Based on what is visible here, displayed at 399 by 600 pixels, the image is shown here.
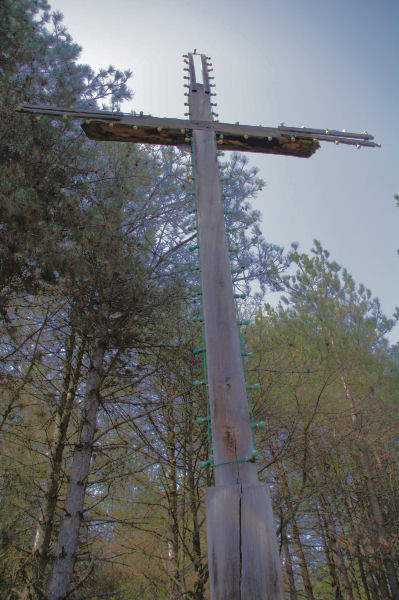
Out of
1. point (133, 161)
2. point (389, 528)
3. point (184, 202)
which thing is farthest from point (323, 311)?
point (133, 161)

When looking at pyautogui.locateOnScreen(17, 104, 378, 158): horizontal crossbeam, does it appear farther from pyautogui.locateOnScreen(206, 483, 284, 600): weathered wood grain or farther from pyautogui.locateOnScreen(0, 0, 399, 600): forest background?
pyautogui.locateOnScreen(206, 483, 284, 600): weathered wood grain

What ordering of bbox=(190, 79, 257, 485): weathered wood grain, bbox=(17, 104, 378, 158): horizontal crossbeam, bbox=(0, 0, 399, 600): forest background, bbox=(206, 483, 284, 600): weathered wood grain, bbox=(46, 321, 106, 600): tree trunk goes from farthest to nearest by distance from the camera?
bbox=(0, 0, 399, 600): forest background → bbox=(46, 321, 106, 600): tree trunk → bbox=(17, 104, 378, 158): horizontal crossbeam → bbox=(190, 79, 257, 485): weathered wood grain → bbox=(206, 483, 284, 600): weathered wood grain

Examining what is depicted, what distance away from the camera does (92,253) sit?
3855mm

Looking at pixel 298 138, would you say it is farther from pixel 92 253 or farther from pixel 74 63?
pixel 74 63

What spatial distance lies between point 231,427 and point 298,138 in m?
2.18

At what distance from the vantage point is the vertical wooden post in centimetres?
135

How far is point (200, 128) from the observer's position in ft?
8.56

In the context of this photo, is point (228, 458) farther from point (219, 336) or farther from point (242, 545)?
Answer: point (219, 336)

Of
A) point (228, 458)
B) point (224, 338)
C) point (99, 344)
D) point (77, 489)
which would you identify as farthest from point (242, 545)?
point (99, 344)

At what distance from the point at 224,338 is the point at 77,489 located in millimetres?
2507

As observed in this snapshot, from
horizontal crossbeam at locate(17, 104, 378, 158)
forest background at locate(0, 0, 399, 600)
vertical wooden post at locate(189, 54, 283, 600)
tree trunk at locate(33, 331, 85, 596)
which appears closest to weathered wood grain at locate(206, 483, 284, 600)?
vertical wooden post at locate(189, 54, 283, 600)

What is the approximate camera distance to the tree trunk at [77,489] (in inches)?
118

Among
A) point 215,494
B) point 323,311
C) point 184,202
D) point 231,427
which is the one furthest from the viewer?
point 323,311

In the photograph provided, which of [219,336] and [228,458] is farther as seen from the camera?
[219,336]
